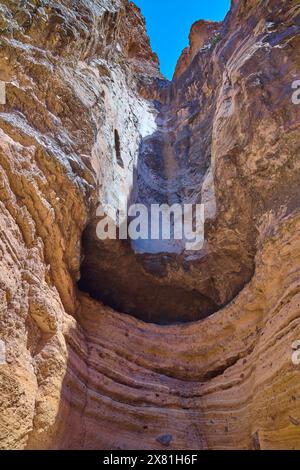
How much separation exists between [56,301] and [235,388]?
318cm

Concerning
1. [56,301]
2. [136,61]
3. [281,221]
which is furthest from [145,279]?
[136,61]

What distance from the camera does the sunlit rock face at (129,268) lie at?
5598 mm

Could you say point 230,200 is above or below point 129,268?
above

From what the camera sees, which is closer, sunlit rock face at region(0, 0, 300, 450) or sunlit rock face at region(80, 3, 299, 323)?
sunlit rock face at region(0, 0, 300, 450)

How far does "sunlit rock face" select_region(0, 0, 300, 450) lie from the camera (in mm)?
5598

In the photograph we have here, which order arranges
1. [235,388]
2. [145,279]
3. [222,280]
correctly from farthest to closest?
[145,279] → [222,280] → [235,388]

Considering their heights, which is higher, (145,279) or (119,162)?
(119,162)

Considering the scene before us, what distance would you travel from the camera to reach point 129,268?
29.7 feet

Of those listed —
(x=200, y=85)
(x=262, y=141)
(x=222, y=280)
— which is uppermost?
(x=200, y=85)

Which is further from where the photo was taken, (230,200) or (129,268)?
(129,268)

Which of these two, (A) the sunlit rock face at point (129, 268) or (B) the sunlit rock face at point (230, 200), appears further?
(B) the sunlit rock face at point (230, 200)

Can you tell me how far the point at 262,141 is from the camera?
7.79 meters
